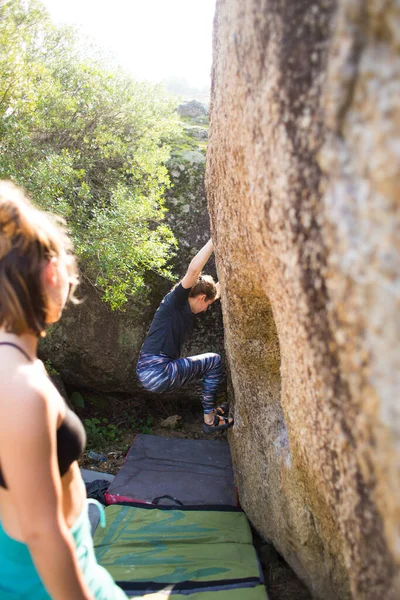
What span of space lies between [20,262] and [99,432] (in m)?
5.28

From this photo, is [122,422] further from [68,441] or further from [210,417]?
[68,441]

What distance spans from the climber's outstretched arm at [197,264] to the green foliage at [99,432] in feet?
8.52

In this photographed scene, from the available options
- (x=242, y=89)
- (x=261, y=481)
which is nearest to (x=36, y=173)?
(x=242, y=89)

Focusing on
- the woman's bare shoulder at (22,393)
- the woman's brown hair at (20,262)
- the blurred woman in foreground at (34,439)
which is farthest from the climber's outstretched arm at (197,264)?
the woman's bare shoulder at (22,393)

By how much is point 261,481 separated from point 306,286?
116 inches

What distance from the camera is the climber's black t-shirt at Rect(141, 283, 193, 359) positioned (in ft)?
16.2

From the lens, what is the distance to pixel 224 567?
370cm

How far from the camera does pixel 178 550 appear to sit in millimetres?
3904

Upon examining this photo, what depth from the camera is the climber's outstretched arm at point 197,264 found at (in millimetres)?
4584

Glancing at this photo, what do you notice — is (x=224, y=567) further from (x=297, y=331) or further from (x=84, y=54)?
(x=84, y=54)

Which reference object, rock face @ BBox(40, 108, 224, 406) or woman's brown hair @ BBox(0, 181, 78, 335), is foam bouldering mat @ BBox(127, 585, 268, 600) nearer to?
woman's brown hair @ BBox(0, 181, 78, 335)

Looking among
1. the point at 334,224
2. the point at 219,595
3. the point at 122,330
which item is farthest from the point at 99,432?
the point at 334,224

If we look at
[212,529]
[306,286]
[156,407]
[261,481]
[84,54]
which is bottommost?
[156,407]

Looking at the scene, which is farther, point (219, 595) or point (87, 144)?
point (87, 144)
